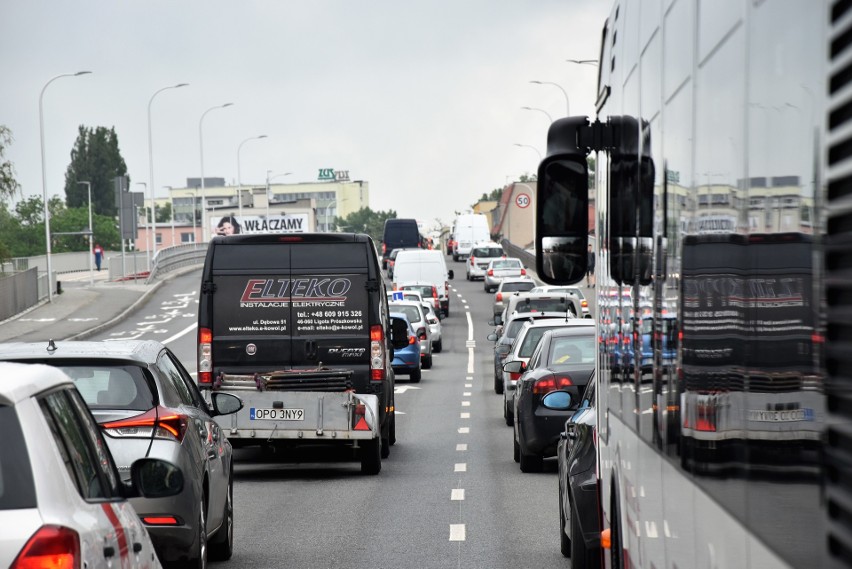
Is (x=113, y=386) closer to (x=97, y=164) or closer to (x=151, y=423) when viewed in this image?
(x=151, y=423)

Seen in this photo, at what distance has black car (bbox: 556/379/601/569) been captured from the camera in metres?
9.12

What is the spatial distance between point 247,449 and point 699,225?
658 inches

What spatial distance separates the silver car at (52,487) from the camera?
4043 millimetres

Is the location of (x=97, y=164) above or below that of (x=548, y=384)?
above

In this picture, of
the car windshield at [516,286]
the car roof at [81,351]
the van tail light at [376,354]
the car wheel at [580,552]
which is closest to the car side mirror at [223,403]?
the car roof at [81,351]

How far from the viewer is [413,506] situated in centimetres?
1366

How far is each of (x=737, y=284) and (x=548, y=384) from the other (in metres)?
12.2

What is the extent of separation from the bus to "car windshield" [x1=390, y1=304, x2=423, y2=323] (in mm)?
31972

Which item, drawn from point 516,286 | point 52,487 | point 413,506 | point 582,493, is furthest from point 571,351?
point 516,286

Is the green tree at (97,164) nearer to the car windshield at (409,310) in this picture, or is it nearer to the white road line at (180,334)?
the white road line at (180,334)

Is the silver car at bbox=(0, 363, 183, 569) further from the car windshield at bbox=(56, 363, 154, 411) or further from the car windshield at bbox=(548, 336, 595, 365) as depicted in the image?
the car windshield at bbox=(548, 336, 595, 365)

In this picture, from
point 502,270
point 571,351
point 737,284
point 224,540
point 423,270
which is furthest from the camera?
point 502,270

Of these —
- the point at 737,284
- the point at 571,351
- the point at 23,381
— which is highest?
the point at 737,284

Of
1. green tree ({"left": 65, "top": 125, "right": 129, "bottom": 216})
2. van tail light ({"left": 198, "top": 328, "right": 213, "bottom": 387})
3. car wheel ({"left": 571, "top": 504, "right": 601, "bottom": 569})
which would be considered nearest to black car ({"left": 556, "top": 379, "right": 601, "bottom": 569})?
car wheel ({"left": 571, "top": 504, "right": 601, "bottom": 569})
